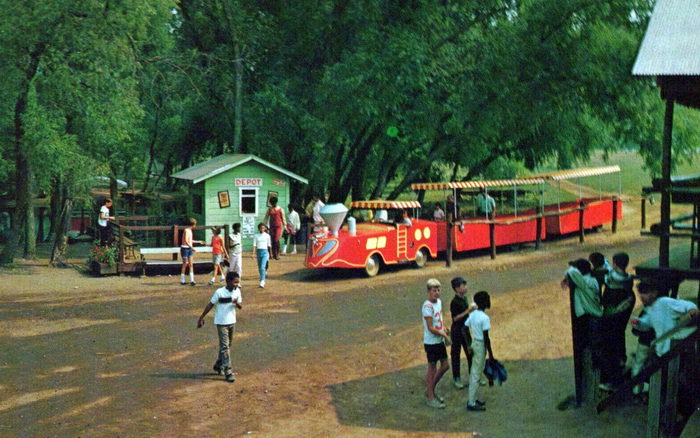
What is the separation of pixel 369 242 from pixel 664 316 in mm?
13419

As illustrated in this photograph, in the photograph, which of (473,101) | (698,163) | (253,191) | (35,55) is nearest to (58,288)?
(35,55)

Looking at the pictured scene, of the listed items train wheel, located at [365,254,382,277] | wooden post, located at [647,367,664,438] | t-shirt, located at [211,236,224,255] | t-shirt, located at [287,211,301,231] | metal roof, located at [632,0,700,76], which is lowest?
wooden post, located at [647,367,664,438]

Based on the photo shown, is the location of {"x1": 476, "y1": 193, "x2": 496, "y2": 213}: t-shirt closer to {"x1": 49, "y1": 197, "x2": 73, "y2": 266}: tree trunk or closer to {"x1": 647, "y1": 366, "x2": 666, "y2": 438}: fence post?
{"x1": 49, "y1": 197, "x2": 73, "y2": 266}: tree trunk

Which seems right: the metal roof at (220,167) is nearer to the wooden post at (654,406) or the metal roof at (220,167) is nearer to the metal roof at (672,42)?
the metal roof at (672,42)

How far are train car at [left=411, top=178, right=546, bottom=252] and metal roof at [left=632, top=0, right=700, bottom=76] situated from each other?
1468cm

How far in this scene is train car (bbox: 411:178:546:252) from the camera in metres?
26.9

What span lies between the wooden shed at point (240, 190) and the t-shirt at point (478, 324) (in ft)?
62.4

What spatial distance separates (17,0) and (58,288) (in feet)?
27.9

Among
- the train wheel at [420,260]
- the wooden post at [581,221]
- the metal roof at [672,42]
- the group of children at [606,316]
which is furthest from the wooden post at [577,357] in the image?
the wooden post at [581,221]

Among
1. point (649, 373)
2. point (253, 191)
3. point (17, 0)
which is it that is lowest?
point (649, 373)

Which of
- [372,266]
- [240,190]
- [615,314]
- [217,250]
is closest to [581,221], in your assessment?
[372,266]

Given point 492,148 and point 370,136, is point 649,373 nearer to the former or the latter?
point 370,136

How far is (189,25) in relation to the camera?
118ft

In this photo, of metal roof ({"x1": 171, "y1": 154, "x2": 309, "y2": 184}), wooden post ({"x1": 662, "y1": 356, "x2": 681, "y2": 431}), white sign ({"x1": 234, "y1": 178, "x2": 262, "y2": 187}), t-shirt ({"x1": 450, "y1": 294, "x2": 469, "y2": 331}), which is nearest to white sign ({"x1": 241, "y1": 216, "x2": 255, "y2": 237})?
white sign ({"x1": 234, "y1": 178, "x2": 262, "y2": 187})
